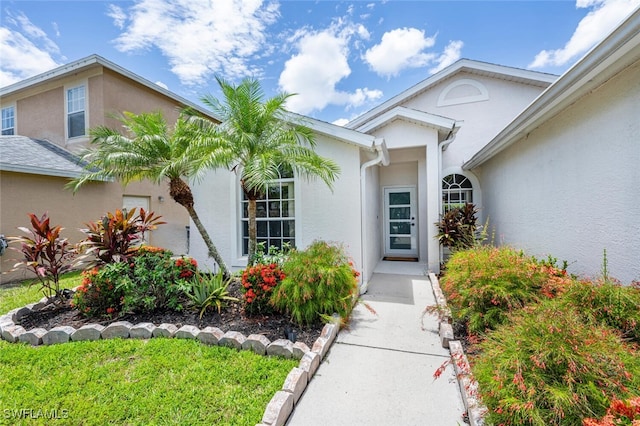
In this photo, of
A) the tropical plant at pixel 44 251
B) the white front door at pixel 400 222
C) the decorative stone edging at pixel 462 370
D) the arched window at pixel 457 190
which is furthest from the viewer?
the arched window at pixel 457 190

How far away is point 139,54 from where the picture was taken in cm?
1083

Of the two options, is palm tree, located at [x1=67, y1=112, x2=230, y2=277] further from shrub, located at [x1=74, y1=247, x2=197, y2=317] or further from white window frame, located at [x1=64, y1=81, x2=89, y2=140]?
white window frame, located at [x1=64, y1=81, x2=89, y2=140]

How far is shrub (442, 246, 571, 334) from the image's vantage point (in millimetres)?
3754

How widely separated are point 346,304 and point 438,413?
234 cm

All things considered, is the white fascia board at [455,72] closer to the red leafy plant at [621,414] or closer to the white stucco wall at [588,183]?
the white stucco wall at [588,183]

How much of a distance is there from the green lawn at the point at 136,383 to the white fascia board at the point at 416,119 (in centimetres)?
709

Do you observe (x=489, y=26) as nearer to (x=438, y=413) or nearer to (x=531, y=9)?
(x=531, y=9)

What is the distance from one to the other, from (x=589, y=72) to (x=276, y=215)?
6669 millimetres

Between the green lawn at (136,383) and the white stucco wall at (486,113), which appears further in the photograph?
the white stucco wall at (486,113)

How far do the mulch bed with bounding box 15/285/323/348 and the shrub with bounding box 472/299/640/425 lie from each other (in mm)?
2623

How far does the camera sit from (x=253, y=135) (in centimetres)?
589

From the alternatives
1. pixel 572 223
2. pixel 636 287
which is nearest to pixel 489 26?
pixel 572 223

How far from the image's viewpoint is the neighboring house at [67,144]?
8.69 m

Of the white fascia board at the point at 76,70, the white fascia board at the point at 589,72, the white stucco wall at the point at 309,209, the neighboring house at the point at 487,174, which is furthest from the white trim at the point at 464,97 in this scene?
the white fascia board at the point at 76,70
